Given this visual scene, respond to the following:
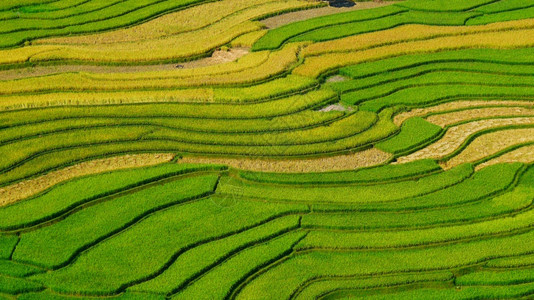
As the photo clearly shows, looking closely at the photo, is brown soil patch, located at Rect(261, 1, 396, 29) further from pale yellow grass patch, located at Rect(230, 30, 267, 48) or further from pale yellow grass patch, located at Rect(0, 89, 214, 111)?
pale yellow grass patch, located at Rect(0, 89, 214, 111)

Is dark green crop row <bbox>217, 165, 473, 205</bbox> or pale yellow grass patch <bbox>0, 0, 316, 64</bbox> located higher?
pale yellow grass patch <bbox>0, 0, 316, 64</bbox>

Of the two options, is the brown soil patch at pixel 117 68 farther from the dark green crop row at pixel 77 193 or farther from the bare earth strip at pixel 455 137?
the bare earth strip at pixel 455 137

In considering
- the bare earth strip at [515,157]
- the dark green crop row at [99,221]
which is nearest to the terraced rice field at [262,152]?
the dark green crop row at [99,221]

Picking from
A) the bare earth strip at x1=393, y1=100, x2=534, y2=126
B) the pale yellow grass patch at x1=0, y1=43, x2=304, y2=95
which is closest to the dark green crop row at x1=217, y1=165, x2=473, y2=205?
the bare earth strip at x1=393, y1=100, x2=534, y2=126

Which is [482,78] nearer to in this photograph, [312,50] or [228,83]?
[312,50]

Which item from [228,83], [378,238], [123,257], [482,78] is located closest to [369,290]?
[378,238]
